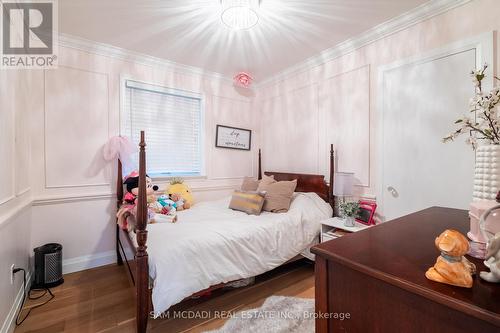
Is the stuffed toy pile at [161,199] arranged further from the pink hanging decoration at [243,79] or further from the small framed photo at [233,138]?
the pink hanging decoration at [243,79]

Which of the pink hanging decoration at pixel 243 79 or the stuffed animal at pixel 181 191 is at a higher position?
the pink hanging decoration at pixel 243 79

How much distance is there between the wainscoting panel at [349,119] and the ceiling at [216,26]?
18.1 inches

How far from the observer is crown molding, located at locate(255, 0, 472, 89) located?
2.02 meters

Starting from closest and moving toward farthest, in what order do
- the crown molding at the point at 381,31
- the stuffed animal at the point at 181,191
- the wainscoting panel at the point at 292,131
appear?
1. the crown molding at the point at 381,31
2. the stuffed animal at the point at 181,191
3. the wainscoting panel at the point at 292,131

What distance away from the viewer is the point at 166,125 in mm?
3256

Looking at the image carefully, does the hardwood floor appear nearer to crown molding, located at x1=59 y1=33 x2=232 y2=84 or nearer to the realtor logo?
the realtor logo

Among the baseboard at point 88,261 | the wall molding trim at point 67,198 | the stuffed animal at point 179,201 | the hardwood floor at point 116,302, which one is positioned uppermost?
the wall molding trim at point 67,198

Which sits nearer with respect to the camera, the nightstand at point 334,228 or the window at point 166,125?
the nightstand at point 334,228

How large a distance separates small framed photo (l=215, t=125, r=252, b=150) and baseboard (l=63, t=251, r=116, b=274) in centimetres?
201

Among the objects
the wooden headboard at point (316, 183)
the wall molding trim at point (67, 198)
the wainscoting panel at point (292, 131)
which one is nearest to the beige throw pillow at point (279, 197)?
the wooden headboard at point (316, 183)

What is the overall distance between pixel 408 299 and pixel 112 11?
111 inches

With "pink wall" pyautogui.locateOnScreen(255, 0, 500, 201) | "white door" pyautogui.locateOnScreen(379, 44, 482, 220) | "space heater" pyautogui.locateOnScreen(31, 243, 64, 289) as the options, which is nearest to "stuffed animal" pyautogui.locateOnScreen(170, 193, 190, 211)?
"space heater" pyautogui.locateOnScreen(31, 243, 64, 289)

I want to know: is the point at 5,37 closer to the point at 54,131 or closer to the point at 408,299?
the point at 54,131

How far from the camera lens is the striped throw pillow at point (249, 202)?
2639 mm
